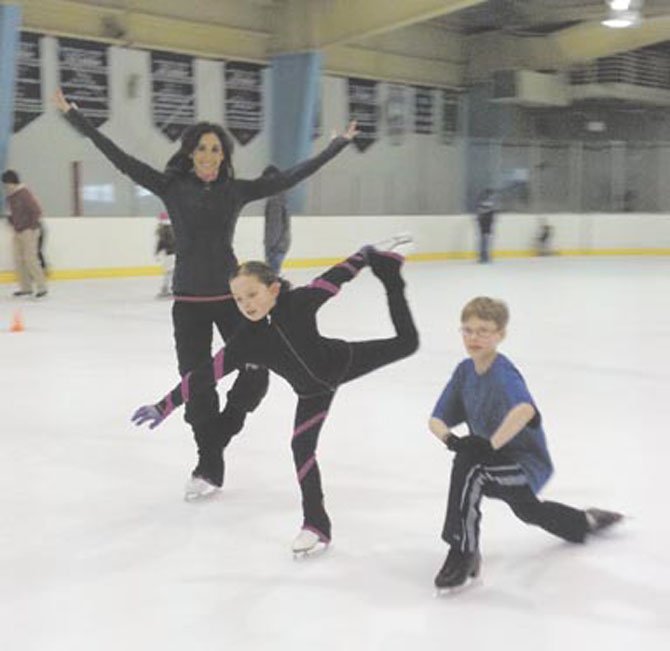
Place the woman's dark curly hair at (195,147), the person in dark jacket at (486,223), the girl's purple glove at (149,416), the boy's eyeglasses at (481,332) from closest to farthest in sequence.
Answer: the boy's eyeglasses at (481,332), the girl's purple glove at (149,416), the woman's dark curly hair at (195,147), the person in dark jacket at (486,223)

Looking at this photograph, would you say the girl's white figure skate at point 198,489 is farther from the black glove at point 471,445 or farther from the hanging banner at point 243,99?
the hanging banner at point 243,99

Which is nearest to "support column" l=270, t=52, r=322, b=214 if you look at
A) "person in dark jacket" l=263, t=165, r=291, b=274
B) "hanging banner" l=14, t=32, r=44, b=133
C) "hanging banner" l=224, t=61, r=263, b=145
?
"hanging banner" l=224, t=61, r=263, b=145

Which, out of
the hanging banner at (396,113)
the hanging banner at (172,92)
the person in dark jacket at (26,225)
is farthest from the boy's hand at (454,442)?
the hanging banner at (396,113)

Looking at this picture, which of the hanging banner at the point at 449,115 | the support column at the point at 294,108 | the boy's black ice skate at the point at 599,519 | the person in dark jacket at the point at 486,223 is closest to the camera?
the boy's black ice skate at the point at 599,519

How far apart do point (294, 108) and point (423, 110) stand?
478 cm

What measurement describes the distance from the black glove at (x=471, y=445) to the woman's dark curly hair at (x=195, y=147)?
4.14 ft

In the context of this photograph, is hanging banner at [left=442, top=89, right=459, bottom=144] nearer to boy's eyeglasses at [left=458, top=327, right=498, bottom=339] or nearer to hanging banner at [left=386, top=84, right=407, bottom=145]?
hanging banner at [left=386, top=84, right=407, bottom=145]

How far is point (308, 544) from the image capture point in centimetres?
271

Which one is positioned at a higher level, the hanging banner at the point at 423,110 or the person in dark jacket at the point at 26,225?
the hanging banner at the point at 423,110

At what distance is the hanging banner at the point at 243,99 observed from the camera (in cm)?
1655

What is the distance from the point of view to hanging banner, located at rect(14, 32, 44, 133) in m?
14.0

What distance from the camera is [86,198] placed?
1486 cm

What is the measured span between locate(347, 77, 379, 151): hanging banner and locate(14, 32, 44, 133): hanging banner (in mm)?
6354

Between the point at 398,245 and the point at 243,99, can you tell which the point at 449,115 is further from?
the point at 398,245
